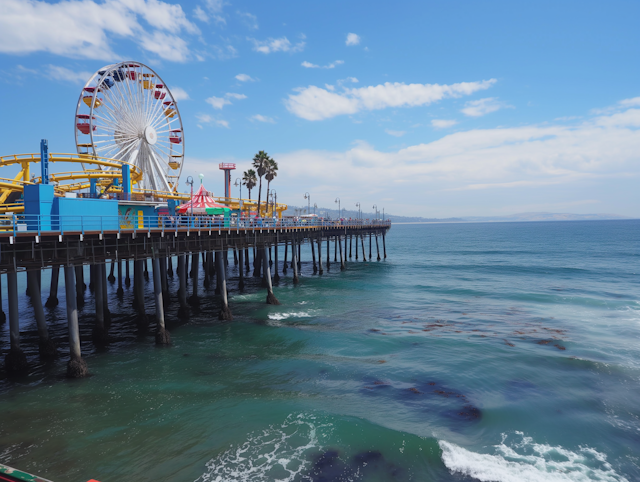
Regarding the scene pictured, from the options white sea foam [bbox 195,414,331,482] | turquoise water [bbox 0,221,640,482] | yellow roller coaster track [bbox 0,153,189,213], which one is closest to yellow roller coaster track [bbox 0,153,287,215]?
yellow roller coaster track [bbox 0,153,189,213]

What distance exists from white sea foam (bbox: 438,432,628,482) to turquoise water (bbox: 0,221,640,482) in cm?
5

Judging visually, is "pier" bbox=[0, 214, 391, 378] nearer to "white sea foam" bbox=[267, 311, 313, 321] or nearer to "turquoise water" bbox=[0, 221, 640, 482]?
"turquoise water" bbox=[0, 221, 640, 482]

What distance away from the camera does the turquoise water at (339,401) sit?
1181 centimetres

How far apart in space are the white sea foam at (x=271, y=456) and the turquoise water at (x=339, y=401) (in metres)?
0.06

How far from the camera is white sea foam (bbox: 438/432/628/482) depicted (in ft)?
37.4

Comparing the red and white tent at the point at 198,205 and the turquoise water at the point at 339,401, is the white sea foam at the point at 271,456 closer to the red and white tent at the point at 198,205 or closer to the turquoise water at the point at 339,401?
the turquoise water at the point at 339,401

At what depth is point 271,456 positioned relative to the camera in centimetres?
1209

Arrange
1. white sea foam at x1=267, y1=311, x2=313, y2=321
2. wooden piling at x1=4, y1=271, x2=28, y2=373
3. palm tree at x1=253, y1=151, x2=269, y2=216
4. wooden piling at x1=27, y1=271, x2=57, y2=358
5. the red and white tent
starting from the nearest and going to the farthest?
wooden piling at x1=4, y1=271, x2=28, y2=373 → wooden piling at x1=27, y1=271, x2=57, y2=358 → white sea foam at x1=267, y1=311, x2=313, y2=321 → the red and white tent → palm tree at x1=253, y1=151, x2=269, y2=216

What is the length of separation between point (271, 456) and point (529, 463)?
7.92m

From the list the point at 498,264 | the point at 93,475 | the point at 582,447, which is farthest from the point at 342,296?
the point at 498,264

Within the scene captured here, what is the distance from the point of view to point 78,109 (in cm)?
3791

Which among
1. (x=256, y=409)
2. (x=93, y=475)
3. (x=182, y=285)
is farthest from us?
(x=182, y=285)

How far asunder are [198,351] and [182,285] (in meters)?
8.04

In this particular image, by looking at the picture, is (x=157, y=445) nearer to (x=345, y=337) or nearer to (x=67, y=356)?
(x=67, y=356)
